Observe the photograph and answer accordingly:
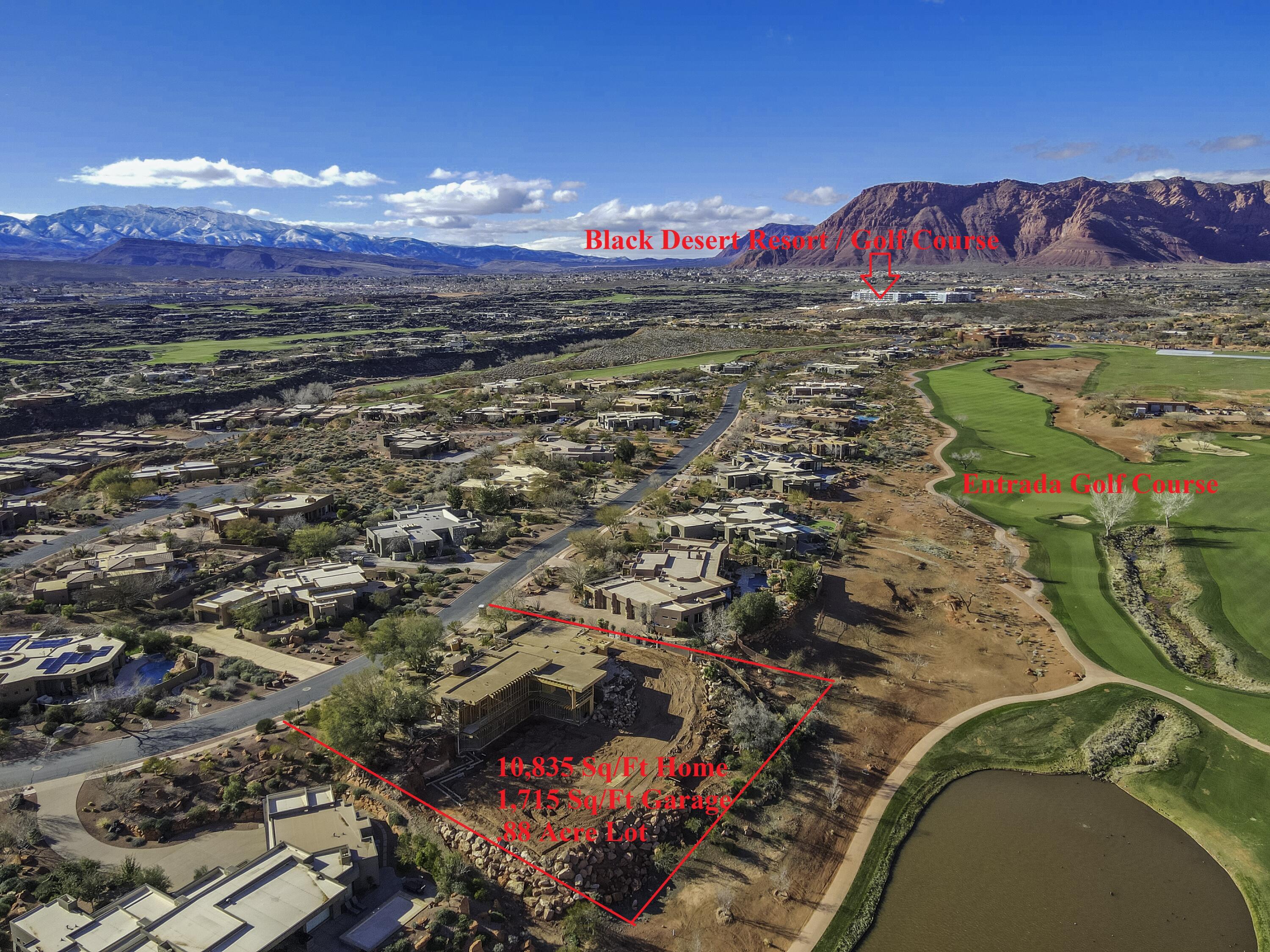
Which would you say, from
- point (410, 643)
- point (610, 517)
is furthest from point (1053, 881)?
point (610, 517)

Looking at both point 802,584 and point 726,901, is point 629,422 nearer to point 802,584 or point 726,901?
point 802,584

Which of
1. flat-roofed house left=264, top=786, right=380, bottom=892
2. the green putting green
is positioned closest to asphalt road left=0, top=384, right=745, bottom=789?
flat-roofed house left=264, top=786, right=380, bottom=892

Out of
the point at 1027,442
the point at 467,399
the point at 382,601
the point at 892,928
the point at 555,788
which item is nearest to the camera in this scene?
the point at 892,928

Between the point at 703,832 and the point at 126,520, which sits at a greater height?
the point at 126,520

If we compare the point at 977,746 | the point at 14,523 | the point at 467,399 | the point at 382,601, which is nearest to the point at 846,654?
the point at 977,746

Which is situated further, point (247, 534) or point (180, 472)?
point (180, 472)

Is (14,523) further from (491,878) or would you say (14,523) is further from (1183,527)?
(1183,527)

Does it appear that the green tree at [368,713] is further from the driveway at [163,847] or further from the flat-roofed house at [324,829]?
the driveway at [163,847]
